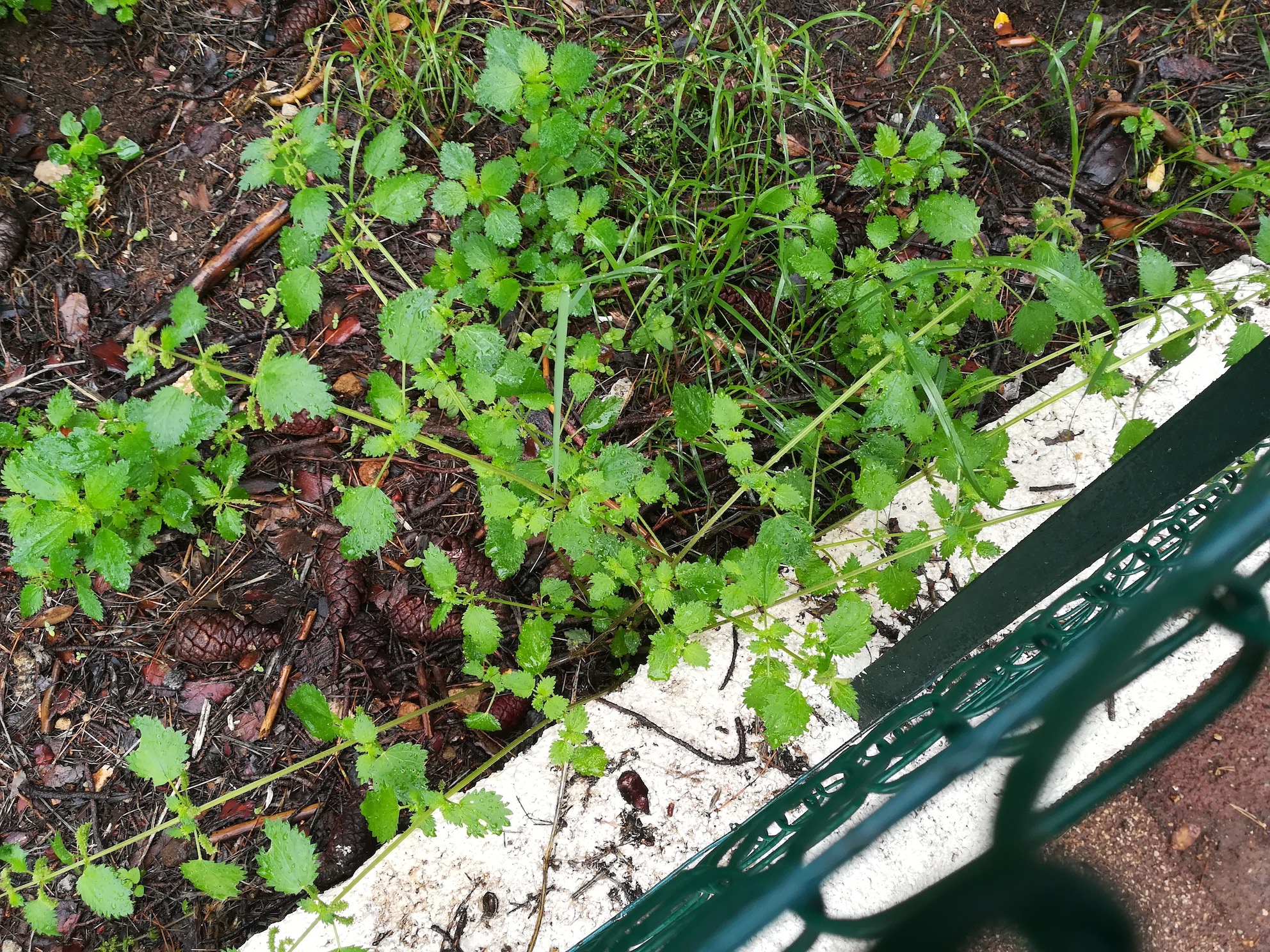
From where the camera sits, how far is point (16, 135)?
2.40 metres

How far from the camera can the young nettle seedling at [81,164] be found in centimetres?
232

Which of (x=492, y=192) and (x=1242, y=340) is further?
(x=492, y=192)

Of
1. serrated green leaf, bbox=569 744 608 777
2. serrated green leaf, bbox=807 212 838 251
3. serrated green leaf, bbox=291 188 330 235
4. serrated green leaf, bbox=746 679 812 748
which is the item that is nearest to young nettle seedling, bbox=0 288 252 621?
serrated green leaf, bbox=291 188 330 235

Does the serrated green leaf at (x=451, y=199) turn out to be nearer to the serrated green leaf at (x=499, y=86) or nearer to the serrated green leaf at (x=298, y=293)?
the serrated green leaf at (x=499, y=86)

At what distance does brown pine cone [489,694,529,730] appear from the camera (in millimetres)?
1987

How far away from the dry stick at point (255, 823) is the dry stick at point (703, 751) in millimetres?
824

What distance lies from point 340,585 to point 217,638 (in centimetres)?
33

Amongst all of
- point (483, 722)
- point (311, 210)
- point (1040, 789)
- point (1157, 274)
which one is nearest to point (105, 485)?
point (311, 210)

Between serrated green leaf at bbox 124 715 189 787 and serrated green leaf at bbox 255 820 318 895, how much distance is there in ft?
0.74

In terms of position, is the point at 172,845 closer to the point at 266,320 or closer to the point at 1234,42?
the point at 266,320

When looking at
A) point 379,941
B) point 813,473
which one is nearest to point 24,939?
point 379,941

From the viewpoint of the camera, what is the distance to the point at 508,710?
1.99 m

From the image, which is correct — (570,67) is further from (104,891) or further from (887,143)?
(104,891)

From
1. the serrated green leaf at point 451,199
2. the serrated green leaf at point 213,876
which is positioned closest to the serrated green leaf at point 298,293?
the serrated green leaf at point 451,199
